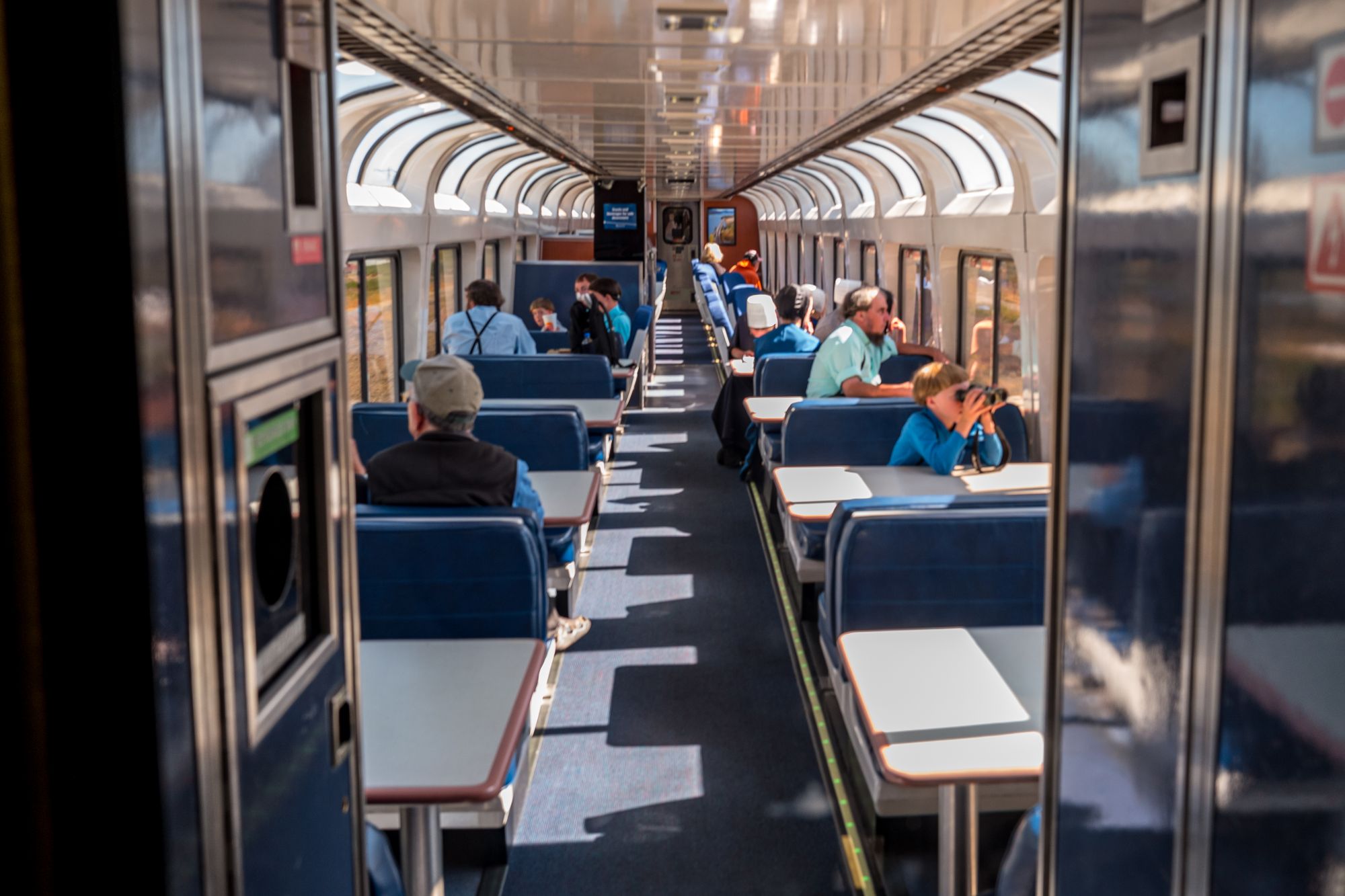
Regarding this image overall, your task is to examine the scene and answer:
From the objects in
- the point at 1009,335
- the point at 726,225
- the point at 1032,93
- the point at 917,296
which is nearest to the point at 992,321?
the point at 1009,335

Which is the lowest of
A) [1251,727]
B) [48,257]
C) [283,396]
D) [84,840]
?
[84,840]

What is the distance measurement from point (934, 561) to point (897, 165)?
7105mm

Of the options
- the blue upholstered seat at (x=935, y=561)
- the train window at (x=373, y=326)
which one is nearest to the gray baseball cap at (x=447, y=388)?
the blue upholstered seat at (x=935, y=561)

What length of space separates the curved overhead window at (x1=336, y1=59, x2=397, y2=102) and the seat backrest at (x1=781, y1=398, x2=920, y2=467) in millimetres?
2320

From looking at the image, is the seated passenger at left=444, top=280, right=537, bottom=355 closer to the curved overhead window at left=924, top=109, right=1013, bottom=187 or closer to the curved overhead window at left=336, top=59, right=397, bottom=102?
the curved overhead window at left=336, top=59, right=397, bottom=102

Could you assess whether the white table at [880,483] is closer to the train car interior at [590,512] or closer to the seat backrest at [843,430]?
the train car interior at [590,512]

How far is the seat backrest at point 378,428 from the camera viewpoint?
5656 millimetres

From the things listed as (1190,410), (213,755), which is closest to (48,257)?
(213,755)

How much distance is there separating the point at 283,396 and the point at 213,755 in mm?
438

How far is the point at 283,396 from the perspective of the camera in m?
1.56

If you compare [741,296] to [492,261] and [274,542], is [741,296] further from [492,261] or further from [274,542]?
[274,542]

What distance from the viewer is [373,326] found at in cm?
812

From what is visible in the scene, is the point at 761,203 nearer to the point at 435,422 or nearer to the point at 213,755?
the point at 435,422

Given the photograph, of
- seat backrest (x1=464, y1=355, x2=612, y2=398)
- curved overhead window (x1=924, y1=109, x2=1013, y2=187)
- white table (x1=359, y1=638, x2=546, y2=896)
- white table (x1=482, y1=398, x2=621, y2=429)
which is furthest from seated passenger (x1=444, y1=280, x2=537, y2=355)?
white table (x1=359, y1=638, x2=546, y2=896)
